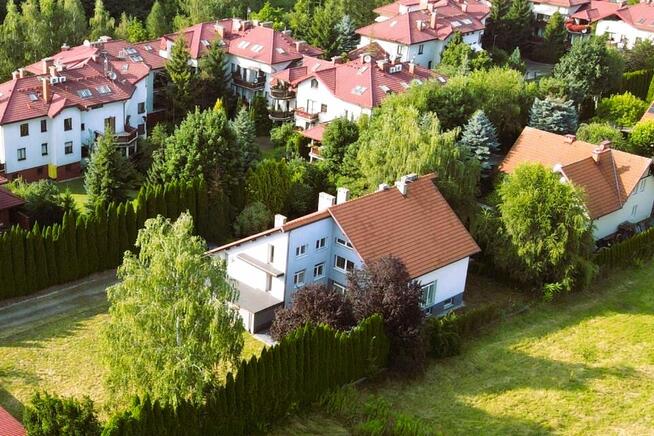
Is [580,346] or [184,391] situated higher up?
[184,391]

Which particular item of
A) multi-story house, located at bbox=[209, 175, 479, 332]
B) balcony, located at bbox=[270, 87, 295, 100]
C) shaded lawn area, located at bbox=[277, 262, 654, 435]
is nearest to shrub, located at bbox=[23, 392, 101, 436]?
shaded lawn area, located at bbox=[277, 262, 654, 435]

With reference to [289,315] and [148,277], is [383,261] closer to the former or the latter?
[289,315]

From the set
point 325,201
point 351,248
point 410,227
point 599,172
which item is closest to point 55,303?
point 325,201

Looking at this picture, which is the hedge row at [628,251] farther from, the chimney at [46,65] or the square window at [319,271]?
the chimney at [46,65]

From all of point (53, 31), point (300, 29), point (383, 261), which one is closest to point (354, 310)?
point (383, 261)

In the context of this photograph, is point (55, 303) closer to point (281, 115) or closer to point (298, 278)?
point (298, 278)

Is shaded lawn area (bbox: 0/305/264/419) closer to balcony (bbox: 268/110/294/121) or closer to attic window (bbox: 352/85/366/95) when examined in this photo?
attic window (bbox: 352/85/366/95)
